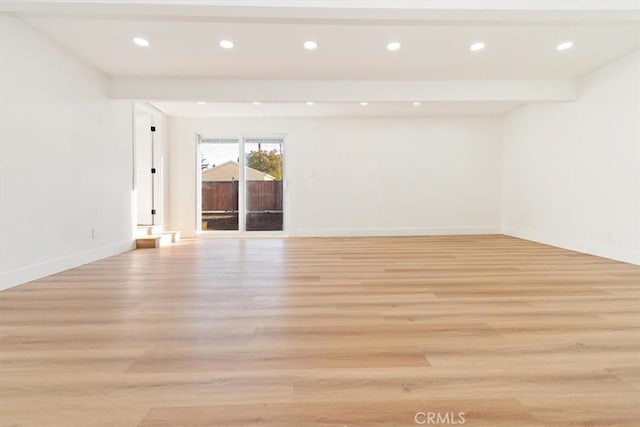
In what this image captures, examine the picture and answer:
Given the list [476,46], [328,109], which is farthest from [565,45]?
[328,109]

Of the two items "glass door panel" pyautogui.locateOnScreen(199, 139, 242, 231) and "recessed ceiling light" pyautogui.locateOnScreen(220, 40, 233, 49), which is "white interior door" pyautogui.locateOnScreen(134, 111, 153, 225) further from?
"recessed ceiling light" pyautogui.locateOnScreen(220, 40, 233, 49)

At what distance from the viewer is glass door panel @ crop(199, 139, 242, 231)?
6.82 m

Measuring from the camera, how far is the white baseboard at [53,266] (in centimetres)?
290

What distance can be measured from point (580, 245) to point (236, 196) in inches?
247

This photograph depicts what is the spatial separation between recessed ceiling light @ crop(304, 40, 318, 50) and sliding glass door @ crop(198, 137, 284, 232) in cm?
330

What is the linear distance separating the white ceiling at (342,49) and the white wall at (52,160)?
345mm

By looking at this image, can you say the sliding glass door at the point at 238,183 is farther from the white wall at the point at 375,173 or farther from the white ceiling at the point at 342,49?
the white ceiling at the point at 342,49

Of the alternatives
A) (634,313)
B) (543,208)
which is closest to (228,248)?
(634,313)

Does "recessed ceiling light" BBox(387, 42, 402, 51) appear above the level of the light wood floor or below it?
above

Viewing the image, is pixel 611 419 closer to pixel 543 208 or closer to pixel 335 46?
pixel 335 46

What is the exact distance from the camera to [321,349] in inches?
65.7

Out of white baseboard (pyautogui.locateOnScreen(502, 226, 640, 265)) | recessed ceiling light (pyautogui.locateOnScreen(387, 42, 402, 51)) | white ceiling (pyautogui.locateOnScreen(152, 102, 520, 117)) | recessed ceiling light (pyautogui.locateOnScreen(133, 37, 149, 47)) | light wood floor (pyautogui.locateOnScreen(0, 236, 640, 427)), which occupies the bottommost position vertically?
light wood floor (pyautogui.locateOnScreen(0, 236, 640, 427))

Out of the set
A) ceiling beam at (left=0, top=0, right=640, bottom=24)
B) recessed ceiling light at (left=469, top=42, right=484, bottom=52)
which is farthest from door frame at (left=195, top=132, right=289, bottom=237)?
ceiling beam at (left=0, top=0, right=640, bottom=24)

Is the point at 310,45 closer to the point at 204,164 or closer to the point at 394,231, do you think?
the point at 204,164
